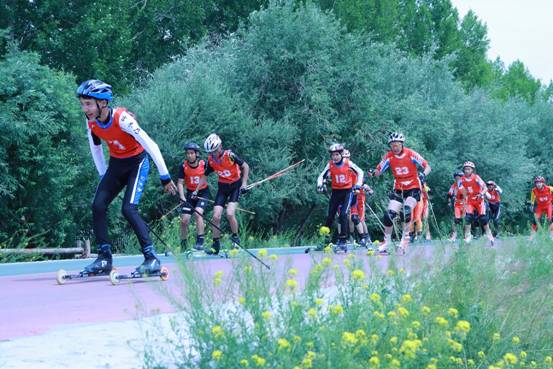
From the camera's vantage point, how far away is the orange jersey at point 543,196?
1256 inches

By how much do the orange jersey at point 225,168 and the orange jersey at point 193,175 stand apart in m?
0.65

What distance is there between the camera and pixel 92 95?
10250mm

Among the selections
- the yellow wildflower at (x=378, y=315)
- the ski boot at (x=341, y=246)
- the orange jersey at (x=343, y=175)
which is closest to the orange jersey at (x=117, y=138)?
the yellow wildflower at (x=378, y=315)

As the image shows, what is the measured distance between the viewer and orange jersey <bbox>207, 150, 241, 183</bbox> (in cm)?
1750

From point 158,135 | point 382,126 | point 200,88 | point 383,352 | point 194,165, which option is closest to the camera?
point 383,352

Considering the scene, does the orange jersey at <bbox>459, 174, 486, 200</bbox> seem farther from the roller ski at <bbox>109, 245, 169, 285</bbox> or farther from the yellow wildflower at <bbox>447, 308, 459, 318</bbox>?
the yellow wildflower at <bbox>447, 308, 459, 318</bbox>

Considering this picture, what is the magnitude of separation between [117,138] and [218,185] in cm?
743

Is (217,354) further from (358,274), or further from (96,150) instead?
(96,150)

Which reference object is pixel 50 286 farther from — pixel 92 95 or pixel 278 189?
pixel 278 189

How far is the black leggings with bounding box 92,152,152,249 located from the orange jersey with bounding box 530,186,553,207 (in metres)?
22.9

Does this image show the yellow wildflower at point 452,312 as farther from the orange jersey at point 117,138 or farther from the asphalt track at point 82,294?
the orange jersey at point 117,138

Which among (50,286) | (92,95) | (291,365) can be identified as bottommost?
(50,286)

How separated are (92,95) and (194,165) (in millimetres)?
8059

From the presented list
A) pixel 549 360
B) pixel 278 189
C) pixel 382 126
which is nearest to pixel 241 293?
pixel 549 360
